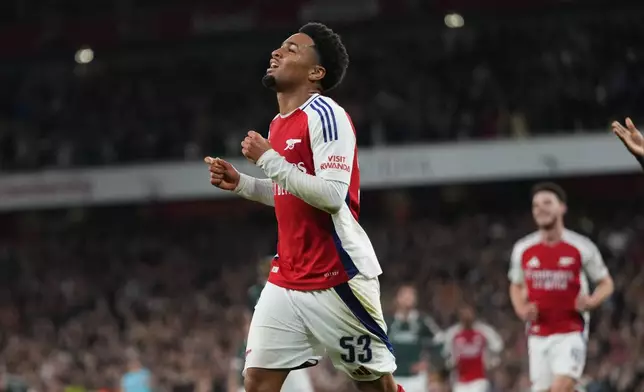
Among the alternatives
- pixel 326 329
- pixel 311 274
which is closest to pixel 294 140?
pixel 311 274

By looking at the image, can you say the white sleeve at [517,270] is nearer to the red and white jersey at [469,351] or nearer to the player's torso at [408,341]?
the player's torso at [408,341]

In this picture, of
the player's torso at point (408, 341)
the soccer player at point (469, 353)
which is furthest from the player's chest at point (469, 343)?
the player's torso at point (408, 341)

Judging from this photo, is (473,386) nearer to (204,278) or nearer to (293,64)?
(293,64)

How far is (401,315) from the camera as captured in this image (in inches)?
533

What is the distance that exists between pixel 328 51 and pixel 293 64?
212mm

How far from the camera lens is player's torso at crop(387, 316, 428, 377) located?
44.0 ft

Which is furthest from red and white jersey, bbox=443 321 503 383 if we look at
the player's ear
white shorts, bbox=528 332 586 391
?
the player's ear

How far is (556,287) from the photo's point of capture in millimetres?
9695

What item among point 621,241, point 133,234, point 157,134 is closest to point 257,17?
point 157,134

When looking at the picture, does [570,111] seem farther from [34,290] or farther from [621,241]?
[34,290]

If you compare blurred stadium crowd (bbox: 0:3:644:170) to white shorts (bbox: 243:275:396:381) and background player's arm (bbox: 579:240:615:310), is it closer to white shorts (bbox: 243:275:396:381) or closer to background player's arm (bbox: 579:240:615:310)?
background player's arm (bbox: 579:240:615:310)

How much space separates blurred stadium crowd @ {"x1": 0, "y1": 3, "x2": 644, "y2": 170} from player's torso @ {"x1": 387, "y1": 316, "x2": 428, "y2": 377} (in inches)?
406

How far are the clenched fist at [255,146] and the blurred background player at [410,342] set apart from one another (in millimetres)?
7560

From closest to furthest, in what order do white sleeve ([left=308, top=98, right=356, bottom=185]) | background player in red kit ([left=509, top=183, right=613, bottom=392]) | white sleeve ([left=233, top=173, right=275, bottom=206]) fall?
white sleeve ([left=308, top=98, right=356, bottom=185]) → white sleeve ([left=233, top=173, right=275, bottom=206]) → background player in red kit ([left=509, top=183, right=613, bottom=392])
